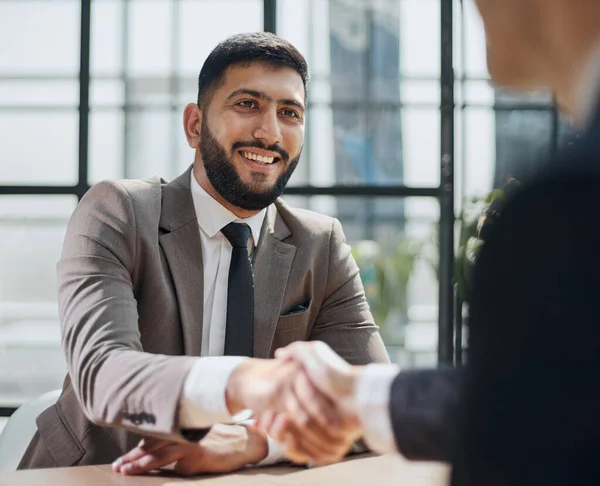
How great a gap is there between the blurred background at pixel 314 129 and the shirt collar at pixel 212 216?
7.25 ft

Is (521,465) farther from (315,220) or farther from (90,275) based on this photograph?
(315,220)

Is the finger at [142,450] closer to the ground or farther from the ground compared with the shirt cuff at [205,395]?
closer to the ground

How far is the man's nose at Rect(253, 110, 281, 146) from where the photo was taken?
8.34ft

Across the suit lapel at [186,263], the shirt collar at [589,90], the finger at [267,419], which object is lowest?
the finger at [267,419]

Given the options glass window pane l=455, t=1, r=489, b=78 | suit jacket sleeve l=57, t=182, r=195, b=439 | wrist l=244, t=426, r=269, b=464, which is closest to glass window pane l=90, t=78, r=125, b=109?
glass window pane l=455, t=1, r=489, b=78

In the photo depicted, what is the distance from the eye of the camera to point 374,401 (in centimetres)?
126

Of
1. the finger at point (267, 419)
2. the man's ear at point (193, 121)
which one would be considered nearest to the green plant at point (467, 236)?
the man's ear at point (193, 121)

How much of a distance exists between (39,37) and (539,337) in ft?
14.8

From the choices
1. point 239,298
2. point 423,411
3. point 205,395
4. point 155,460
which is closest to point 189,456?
point 155,460

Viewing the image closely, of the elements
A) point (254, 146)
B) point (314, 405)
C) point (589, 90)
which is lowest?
point (314, 405)

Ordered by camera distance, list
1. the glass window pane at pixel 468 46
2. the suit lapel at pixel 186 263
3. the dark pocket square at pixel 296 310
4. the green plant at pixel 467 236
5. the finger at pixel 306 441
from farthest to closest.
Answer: the glass window pane at pixel 468 46 < the green plant at pixel 467 236 < the dark pocket square at pixel 296 310 < the suit lapel at pixel 186 263 < the finger at pixel 306 441

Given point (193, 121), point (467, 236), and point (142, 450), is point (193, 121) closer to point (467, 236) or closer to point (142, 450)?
point (142, 450)

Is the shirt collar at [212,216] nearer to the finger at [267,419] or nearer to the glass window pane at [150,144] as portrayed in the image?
the finger at [267,419]

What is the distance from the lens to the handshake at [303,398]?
1.39m
